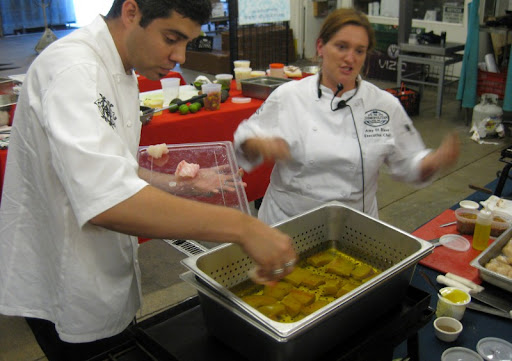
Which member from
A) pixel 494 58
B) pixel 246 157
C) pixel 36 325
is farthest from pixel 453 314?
pixel 494 58

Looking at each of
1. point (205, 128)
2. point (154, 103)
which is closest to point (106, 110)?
point (205, 128)

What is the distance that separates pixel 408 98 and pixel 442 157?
4253 mm

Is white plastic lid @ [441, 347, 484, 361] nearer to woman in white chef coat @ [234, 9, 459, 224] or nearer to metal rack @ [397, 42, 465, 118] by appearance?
woman in white chef coat @ [234, 9, 459, 224]

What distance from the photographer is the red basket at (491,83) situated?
17.3ft

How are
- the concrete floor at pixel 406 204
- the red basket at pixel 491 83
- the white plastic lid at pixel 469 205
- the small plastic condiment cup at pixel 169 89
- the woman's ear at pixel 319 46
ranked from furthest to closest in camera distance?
the red basket at pixel 491 83
the small plastic condiment cup at pixel 169 89
the concrete floor at pixel 406 204
the white plastic lid at pixel 469 205
the woman's ear at pixel 319 46

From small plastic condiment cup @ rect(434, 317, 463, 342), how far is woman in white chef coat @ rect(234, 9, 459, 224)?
0.59 metres

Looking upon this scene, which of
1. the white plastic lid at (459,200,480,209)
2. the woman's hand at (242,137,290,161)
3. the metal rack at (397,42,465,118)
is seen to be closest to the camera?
the woman's hand at (242,137,290,161)

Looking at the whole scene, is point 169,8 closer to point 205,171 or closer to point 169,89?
point 205,171

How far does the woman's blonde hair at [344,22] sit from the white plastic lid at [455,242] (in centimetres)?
78

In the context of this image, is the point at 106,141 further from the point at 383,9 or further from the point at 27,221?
the point at 383,9

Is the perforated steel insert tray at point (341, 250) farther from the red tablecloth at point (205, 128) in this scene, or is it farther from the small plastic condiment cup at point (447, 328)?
the red tablecloth at point (205, 128)

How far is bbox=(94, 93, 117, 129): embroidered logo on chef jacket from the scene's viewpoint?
96 centimetres

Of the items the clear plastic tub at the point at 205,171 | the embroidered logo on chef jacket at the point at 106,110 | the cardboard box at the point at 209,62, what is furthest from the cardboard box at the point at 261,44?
the embroidered logo on chef jacket at the point at 106,110

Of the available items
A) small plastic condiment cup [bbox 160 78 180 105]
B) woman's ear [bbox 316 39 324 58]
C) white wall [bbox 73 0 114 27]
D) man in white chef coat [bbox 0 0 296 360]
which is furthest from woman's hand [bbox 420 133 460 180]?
white wall [bbox 73 0 114 27]
